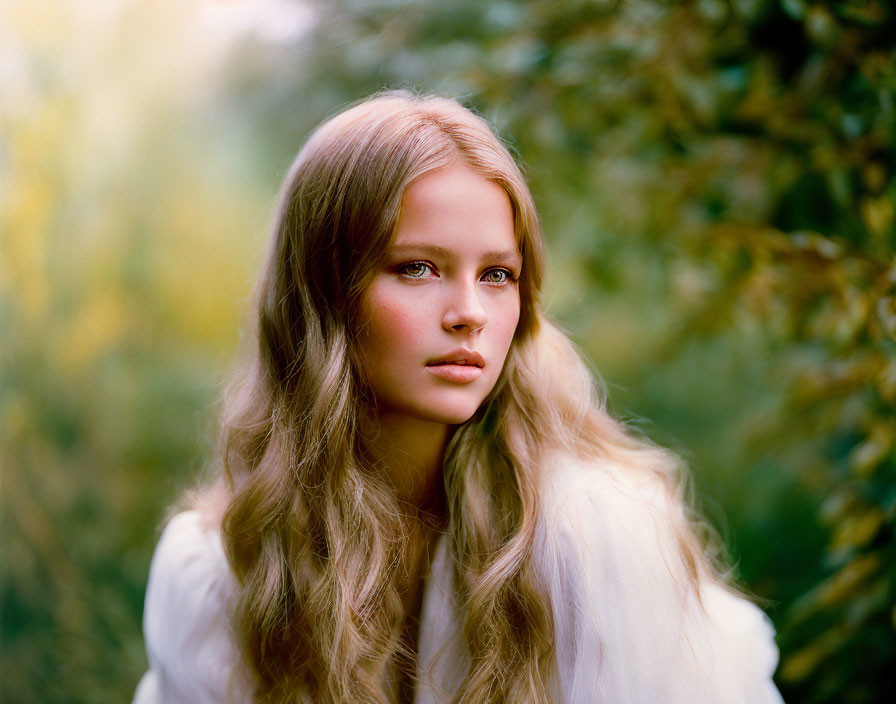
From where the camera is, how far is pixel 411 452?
3.58ft

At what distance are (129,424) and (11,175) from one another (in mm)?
620

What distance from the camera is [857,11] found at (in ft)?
4.30

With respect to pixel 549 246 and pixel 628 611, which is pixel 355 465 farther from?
pixel 549 246

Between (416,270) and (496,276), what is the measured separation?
0.36 ft

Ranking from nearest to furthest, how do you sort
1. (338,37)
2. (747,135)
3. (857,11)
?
(857,11) < (747,135) < (338,37)

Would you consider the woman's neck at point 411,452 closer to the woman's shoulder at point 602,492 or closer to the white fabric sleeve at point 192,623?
the woman's shoulder at point 602,492

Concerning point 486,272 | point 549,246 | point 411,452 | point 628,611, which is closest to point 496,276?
point 486,272

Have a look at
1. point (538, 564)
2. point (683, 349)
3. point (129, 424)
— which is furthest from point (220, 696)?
point (683, 349)

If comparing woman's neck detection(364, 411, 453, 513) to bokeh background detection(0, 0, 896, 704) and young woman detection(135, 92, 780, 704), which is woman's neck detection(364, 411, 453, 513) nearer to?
young woman detection(135, 92, 780, 704)

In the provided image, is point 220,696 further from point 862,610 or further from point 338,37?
point 338,37

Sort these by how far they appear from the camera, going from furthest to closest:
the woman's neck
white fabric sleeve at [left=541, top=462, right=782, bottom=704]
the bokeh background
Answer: the bokeh background
the woman's neck
white fabric sleeve at [left=541, top=462, right=782, bottom=704]

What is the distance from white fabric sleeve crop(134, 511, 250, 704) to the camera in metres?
1.09

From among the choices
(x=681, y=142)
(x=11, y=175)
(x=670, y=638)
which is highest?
(x=681, y=142)

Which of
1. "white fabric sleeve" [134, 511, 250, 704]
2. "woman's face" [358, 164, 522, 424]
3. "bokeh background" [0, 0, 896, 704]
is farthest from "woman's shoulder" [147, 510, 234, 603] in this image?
"woman's face" [358, 164, 522, 424]
